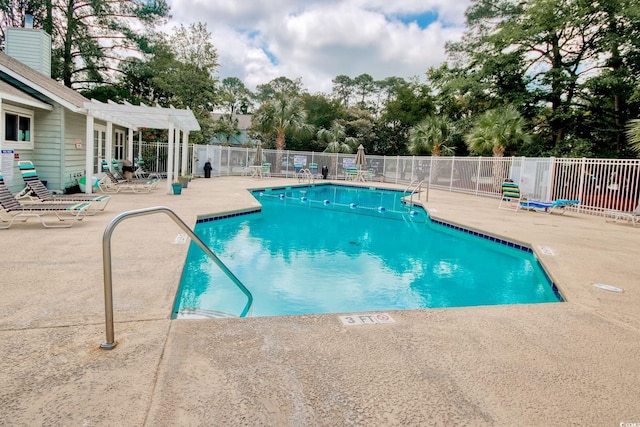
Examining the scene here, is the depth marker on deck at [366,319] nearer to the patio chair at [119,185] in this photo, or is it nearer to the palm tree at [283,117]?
the patio chair at [119,185]

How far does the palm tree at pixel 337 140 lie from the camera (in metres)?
26.4

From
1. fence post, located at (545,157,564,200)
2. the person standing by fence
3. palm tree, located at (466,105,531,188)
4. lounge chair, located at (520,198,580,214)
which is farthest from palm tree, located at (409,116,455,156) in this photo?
the person standing by fence

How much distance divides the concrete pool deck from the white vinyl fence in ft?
29.0

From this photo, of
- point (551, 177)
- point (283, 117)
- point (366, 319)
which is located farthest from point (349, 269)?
point (283, 117)

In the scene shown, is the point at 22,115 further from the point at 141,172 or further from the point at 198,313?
the point at 198,313

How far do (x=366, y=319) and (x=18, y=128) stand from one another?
407 inches

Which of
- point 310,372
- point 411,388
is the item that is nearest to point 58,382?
point 310,372

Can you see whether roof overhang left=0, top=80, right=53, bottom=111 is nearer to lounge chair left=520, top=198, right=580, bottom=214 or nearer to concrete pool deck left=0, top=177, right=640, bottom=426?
concrete pool deck left=0, top=177, right=640, bottom=426

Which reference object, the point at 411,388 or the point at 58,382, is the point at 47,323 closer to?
the point at 58,382

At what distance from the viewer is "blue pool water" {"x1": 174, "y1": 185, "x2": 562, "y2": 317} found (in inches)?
190

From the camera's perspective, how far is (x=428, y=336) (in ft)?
9.59

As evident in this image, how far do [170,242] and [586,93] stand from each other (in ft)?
74.4

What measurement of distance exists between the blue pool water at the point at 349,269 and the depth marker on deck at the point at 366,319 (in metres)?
1.28

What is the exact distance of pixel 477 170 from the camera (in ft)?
55.5
